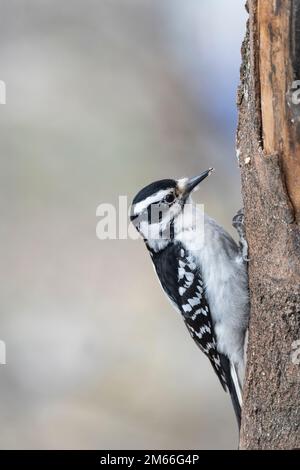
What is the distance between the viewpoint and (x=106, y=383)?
6.54 m

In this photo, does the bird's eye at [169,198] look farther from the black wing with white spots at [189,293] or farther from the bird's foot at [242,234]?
the bird's foot at [242,234]

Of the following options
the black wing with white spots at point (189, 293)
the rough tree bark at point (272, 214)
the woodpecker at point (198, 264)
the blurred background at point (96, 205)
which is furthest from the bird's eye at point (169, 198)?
the blurred background at point (96, 205)

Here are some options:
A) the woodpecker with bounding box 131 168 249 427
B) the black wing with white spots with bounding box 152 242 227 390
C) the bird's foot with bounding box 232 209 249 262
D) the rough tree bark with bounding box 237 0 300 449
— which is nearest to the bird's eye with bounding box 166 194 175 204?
the woodpecker with bounding box 131 168 249 427

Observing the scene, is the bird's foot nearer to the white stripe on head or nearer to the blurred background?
the white stripe on head

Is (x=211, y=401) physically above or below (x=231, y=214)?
below

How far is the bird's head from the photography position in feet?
13.0

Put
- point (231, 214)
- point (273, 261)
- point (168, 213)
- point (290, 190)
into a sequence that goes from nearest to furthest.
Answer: point (290, 190) < point (273, 261) < point (168, 213) < point (231, 214)

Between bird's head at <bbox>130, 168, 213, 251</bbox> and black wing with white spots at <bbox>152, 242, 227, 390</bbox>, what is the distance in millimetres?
94

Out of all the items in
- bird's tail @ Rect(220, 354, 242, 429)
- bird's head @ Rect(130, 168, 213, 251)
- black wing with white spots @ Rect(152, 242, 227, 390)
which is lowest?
bird's tail @ Rect(220, 354, 242, 429)

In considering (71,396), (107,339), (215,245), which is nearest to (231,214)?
(107,339)

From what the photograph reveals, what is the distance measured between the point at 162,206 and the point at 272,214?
3.50ft

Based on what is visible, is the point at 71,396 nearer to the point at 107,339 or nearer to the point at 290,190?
the point at 107,339

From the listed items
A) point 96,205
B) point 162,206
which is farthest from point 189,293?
point 96,205
